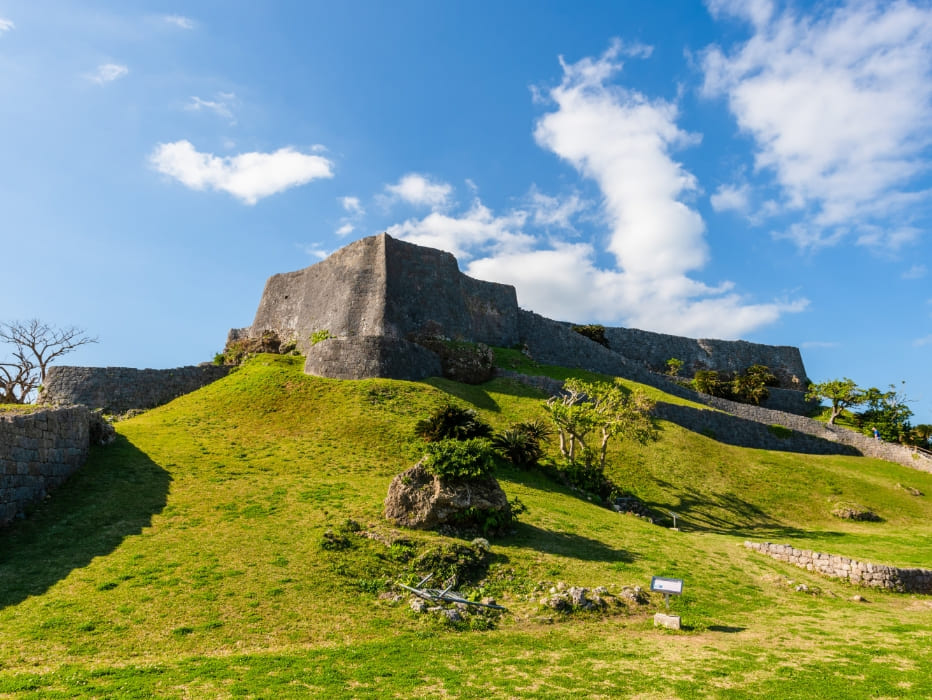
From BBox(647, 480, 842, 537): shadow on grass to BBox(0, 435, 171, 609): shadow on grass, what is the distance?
23.0 metres

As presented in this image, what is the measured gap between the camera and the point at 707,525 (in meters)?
27.2

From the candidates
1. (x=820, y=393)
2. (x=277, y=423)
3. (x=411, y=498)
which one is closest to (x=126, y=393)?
(x=277, y=423)

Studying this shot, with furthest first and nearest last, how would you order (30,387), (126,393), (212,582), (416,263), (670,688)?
(416,263) < (30,387) < (126,393) < (212,582) < (670,688)

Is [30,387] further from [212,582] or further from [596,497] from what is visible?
[596,497]

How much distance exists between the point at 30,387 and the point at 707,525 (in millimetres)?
48053

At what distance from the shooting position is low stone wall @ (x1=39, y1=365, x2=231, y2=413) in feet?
118

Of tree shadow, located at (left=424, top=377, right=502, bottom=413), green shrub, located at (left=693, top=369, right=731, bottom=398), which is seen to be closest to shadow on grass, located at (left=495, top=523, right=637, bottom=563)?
tree shadow, located at (left=424, top=377, right=502, bottom=413)

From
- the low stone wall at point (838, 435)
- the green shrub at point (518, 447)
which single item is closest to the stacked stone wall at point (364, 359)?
the green shrub at point (518, 447)

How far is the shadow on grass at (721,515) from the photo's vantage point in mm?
26828

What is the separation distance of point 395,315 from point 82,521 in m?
33.5

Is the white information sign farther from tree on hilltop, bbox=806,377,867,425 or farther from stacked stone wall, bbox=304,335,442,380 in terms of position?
tree on hilltop, bbox=806,377,867,425

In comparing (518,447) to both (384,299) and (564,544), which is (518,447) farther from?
(384,299)

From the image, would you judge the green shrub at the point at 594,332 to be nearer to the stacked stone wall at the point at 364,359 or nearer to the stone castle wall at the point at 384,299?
the stone castle wall at the point at 384,299

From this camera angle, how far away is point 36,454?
18219mm
